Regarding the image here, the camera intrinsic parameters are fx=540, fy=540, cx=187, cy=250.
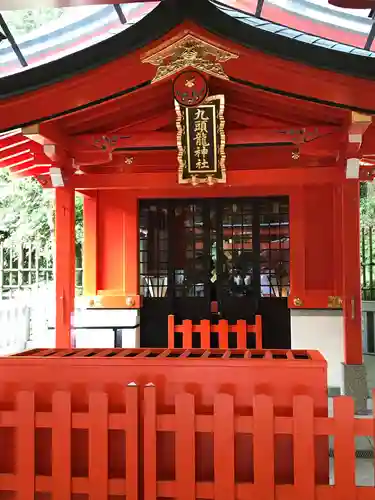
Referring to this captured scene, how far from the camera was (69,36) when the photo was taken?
33.3 feet

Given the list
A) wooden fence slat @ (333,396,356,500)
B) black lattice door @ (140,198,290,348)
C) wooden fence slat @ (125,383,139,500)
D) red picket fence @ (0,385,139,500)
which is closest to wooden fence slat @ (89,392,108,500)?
red picket fence @ (0,385,139,500)

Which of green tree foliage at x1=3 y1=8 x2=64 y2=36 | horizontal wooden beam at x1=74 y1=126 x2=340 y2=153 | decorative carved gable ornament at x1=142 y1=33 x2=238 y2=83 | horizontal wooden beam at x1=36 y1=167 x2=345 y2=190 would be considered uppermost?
green tree foliage at x1=3 y1=8 x2=64 y2=36

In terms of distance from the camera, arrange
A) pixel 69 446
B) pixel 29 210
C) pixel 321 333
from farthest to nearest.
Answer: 1. pixel 29 210
2. pixel 321 333
3. pixel 69 446

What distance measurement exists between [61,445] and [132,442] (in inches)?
19.0

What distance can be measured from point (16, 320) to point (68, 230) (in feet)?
10.0

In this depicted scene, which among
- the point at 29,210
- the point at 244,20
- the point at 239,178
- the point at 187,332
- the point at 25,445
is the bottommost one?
the point at 25,445

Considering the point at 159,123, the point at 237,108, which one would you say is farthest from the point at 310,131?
the point at 159,123

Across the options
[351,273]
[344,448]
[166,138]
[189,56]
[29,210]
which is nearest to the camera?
[344,448]

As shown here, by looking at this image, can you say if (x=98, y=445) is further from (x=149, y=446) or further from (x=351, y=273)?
(x=351, y=273)

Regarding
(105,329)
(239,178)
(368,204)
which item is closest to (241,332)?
(239,178)

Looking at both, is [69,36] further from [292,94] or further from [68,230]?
[292,94]

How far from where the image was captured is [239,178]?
732 cm

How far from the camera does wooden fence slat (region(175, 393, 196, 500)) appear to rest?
3.36m

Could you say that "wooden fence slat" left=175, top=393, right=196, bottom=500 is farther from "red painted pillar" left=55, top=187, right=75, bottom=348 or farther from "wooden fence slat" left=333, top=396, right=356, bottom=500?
"red painted pillar" left=55, top=187, right=75, bottom=348
